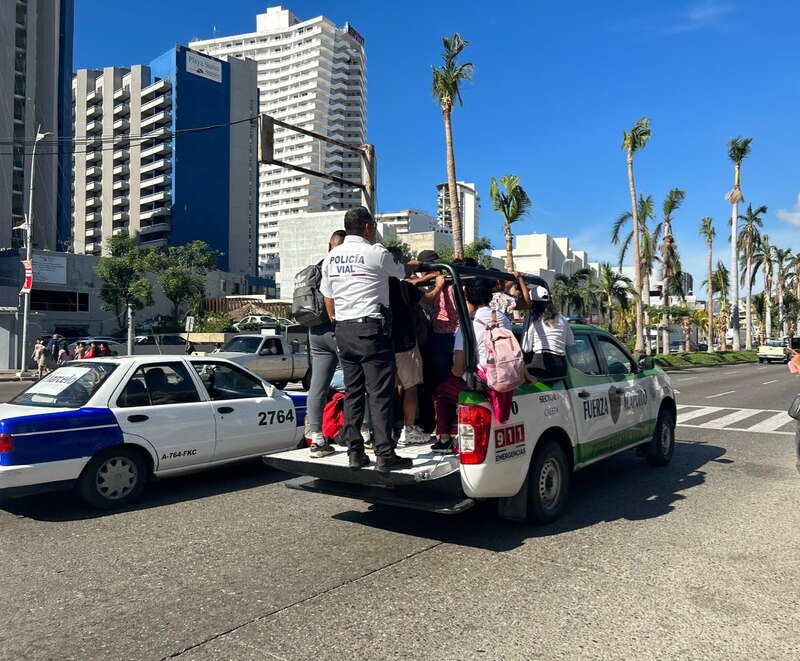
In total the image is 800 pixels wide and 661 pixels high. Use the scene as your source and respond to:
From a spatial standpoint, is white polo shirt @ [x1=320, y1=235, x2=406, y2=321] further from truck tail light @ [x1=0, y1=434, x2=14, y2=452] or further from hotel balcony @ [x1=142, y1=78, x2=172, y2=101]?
hotel balcony @ [x1=142, y1=78, x2=172, y2=101]

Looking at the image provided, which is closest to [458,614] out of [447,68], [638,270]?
[447,68]

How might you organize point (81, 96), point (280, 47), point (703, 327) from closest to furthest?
1. point (703, 327)
2. point (81, 96)
3. point (280, 47)

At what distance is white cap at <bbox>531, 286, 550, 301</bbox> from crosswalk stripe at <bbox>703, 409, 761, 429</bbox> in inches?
306

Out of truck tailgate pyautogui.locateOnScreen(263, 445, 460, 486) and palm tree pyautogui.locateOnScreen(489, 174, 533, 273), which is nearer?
truck tailgate pyautogui.locateOnScreen(263, 445, 460, 486)

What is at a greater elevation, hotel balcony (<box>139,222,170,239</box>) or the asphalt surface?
hotel balcony (<box>139,222,170,239</box>)

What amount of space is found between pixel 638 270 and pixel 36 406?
32833mm

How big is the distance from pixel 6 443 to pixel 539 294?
4854mm

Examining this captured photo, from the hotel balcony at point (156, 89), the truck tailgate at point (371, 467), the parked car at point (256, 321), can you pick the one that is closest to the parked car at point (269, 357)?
the truck tailgate at point (371, 467)

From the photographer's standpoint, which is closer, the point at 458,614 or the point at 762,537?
the point at 458,614

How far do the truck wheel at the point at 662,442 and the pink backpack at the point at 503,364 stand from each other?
3.70 metres

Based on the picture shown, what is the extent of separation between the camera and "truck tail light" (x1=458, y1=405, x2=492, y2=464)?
4.82m

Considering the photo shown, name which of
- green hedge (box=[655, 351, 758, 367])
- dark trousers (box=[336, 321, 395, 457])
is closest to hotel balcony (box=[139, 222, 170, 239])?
green hedge (box=[655, 351, 758, 367])

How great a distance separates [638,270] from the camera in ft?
114

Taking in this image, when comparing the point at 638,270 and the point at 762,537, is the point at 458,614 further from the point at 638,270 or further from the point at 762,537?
the point at 638,270
